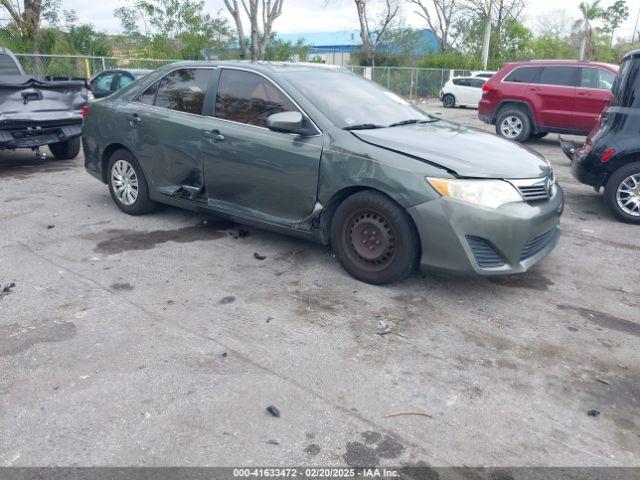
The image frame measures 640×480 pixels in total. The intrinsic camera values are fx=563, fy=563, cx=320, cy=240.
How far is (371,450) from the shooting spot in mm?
2721

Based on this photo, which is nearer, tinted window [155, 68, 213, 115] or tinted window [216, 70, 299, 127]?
tinted window [216, 70, 299, 127]

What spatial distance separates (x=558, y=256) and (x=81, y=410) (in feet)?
14.6

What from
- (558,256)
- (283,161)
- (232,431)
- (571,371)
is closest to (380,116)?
(283,161)

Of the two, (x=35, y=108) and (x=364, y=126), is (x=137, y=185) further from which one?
(x=35, y=108)

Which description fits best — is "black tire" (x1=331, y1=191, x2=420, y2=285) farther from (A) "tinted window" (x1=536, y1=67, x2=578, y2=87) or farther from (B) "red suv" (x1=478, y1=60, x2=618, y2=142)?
(A) "tinted window" (x1=536, y1=67, x2=578, y2=87)

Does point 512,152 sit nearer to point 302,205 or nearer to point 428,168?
point 428,168

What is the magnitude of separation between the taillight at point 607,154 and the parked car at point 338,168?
2.33 meters

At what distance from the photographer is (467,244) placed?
4.10m

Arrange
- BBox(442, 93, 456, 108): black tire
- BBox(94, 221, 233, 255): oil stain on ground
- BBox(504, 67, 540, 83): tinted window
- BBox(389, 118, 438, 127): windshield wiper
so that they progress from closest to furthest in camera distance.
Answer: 1. BBox(389, 118, 438, 127): windshield wiper
2. BBox(94, 221, 233, 255): oil stain on ground
3. BBox(504, 67, 540, 83): tinted window
4. BBox(442, 93, 456, 108): black tire

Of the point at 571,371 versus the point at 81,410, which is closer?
the point at 81,410

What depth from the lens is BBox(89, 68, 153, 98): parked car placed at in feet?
43.7

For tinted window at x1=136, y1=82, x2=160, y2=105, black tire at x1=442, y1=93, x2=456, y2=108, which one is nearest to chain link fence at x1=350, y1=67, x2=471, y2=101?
black tire at x1=442, y1=93, x2=456, y2=108

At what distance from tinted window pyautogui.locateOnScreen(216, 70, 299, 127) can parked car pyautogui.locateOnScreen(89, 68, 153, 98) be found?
→ 28.9 feet

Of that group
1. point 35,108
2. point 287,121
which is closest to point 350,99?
point 287,121
